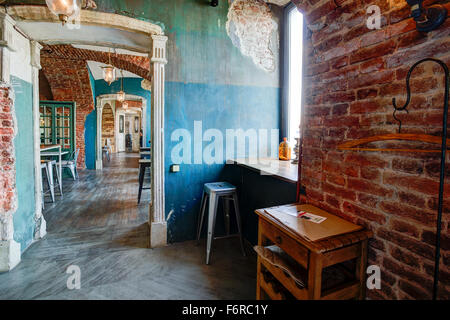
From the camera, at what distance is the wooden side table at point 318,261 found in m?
1.16

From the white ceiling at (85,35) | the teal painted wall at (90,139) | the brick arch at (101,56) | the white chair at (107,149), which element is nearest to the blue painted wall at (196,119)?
the white ceiling at (85,35)

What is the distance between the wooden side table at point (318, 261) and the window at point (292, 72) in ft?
6.26

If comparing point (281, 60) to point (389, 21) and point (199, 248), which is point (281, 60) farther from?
point (199, 248)

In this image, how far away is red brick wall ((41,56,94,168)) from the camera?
22.0ft

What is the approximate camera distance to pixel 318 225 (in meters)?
1.36

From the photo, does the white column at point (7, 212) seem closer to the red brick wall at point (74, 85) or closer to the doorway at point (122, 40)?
the doorway at point (122, 40)

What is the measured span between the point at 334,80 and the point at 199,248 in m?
2.27

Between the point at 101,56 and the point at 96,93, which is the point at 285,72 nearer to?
the point at 101,56

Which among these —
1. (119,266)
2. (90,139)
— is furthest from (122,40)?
(90,139)

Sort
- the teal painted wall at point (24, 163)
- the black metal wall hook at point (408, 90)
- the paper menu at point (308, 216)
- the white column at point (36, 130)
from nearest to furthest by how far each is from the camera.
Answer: the black metal wall hook at point (408, 90) < the paper menu at point (308, 216) < the teal painted wall at point (24, 163) < the white column at point (36, 130)

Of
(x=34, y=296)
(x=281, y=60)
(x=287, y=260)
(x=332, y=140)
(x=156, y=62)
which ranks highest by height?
(x=281, y=60)

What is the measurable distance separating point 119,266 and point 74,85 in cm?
700

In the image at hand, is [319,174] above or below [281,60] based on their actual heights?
below
